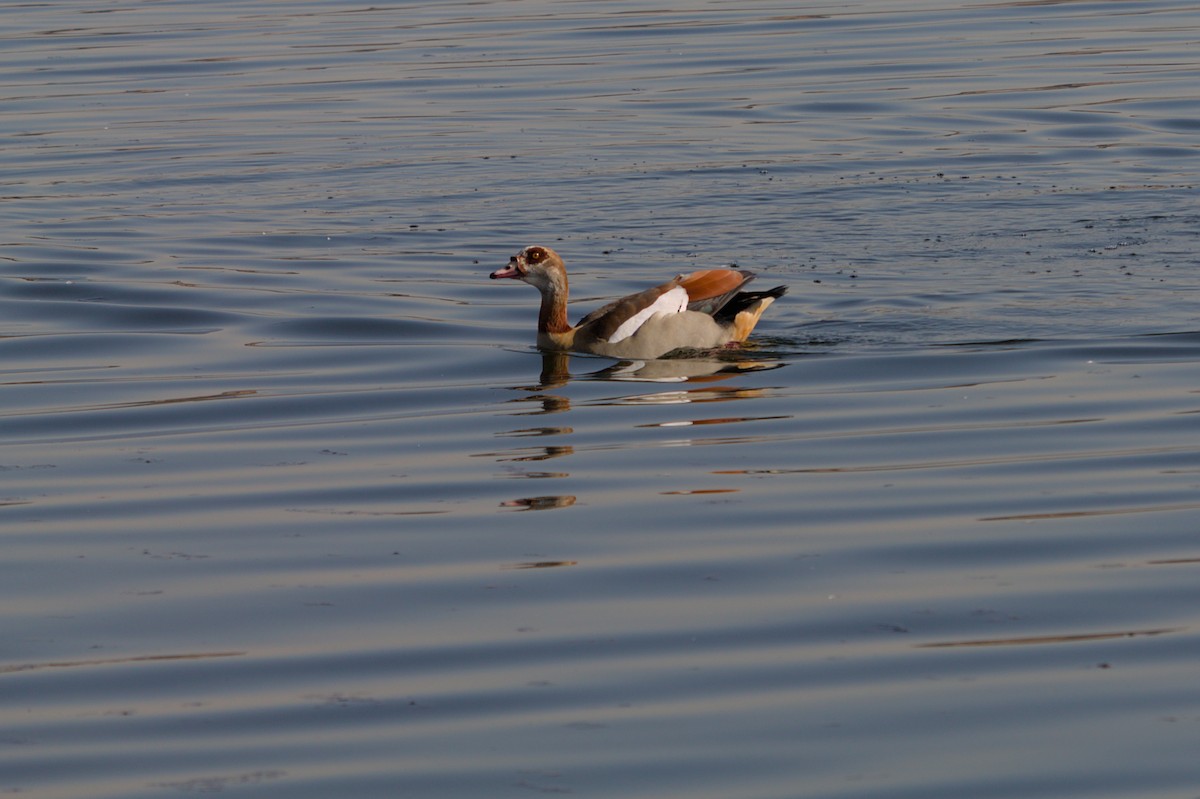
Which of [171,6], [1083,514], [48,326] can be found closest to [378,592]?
[1083,514]

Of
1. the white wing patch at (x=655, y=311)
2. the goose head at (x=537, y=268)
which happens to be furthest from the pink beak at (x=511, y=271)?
the white wing patch at (x=655, y=311)

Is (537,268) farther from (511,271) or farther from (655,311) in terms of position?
(655,311)

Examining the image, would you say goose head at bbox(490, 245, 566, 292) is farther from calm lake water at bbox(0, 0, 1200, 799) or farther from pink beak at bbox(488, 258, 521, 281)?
calm lake water at bbox(0, 0, 1200, 799)

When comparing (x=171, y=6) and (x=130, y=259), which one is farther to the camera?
(x=171, y=6)

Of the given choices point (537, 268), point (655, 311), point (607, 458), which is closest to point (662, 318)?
point (655, 311)

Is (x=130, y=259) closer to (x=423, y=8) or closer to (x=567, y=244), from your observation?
(x=567, y=244)

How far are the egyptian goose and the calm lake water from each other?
0.24 metres

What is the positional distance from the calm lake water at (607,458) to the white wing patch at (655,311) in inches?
10.8

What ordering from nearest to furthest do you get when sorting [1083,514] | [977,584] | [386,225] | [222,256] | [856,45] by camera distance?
1. [977,584]
2. [1083,514]
3. [222,256]
4. [386,225]
5. [856,45]

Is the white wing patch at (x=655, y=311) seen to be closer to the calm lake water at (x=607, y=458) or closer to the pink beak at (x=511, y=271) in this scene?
the calm lake water at (x=607, y=458)

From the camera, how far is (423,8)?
34.7m

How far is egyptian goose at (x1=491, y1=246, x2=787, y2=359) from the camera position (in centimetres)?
1240

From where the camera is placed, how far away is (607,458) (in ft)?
31.2

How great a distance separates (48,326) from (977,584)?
857cm
